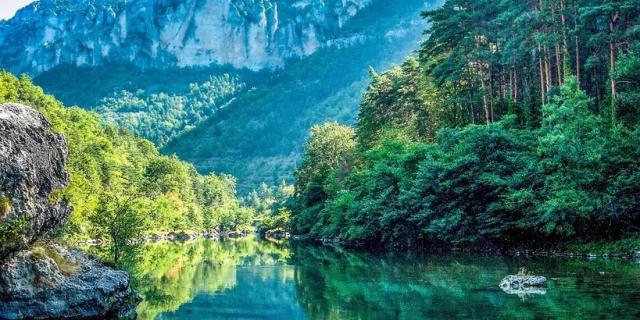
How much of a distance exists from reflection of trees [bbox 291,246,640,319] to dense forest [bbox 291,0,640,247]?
14.6 feet

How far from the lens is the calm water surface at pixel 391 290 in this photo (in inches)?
830

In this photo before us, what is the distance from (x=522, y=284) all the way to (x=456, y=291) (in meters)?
2.46

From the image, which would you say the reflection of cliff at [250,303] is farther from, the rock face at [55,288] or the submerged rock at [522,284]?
the submerged rock at [522,284]

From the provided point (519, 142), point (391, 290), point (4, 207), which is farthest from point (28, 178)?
point (519, 142)

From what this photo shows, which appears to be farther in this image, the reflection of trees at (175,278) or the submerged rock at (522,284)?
the reflection of trees at (175,278)

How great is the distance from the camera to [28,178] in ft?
64.6

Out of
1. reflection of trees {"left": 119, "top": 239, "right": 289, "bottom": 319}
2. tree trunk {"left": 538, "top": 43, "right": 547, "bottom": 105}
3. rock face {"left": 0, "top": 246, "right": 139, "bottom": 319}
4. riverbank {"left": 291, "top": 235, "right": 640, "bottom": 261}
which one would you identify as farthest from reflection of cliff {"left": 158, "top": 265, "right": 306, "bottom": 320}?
tree trunk {"left": 538, "top": 43, "right": 547, "bottom": 105}

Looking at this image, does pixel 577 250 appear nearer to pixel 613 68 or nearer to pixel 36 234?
pixel 613 68

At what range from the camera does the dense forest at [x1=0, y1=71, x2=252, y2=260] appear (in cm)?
3564

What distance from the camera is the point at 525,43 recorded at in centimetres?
4656

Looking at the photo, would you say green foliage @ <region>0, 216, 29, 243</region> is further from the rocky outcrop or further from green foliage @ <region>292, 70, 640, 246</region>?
→ green foliage @ <region>292, 70, 640, 246</region>

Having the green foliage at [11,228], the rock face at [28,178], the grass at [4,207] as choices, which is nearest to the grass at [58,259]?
the rock face at [28,178]

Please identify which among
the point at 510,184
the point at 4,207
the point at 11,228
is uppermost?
the point at 510,184

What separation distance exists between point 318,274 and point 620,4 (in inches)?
902
